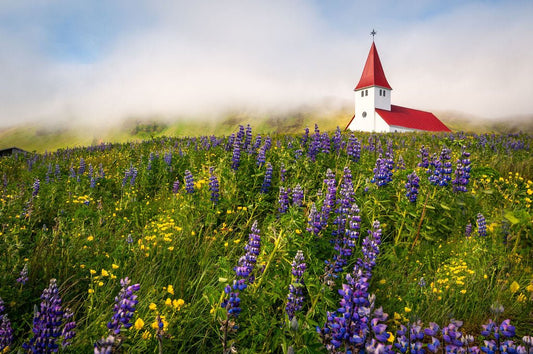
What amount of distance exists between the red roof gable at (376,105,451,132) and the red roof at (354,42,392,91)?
554 centimetres

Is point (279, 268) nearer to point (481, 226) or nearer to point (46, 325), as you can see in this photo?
point (46, 325)

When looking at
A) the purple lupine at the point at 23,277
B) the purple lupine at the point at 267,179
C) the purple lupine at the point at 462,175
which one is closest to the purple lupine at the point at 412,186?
the purple lupine at the point at 462,175

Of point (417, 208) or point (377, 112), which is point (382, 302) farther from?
point (377, 112)

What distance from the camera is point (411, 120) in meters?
55.8

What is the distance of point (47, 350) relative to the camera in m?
1.70

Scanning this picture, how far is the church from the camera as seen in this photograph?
181 ft

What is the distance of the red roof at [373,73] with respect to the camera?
58062 millimetres

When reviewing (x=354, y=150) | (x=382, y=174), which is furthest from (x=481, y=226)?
(x=354, y=150)

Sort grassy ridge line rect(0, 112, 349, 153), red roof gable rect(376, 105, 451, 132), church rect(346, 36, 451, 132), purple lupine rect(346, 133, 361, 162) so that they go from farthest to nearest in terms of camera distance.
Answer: grassy ridge line rect(0, 112, 349, 153)
church rect(346, 36, 451, 132)
red roof gable rect(376, 105, 451, 132)
purple lupine rect(346, 133, 361, 162)

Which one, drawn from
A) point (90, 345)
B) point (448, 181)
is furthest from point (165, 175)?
point (448, 181)

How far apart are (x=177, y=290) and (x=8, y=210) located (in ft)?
7.35

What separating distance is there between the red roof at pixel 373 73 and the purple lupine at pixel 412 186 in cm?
5928

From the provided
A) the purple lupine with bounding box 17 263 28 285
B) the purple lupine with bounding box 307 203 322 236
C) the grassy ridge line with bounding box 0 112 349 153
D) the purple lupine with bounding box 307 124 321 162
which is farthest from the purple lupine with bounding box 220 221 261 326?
the grassy ridge line with bounding box 0 112 349 153

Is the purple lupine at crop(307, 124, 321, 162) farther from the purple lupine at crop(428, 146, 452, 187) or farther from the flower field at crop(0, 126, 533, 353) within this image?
the purple lupine at crop(428, 146, 452, 187)
